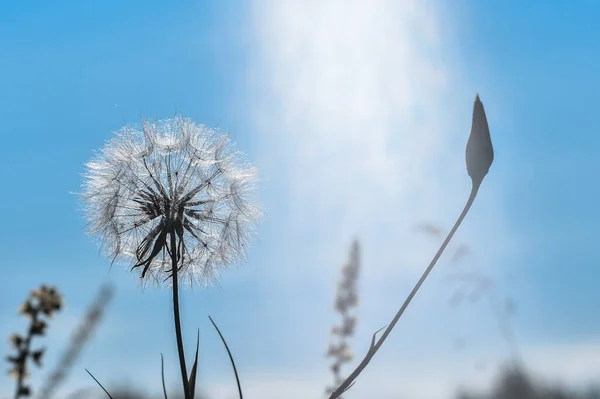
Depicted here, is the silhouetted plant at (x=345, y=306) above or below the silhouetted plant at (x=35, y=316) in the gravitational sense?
above

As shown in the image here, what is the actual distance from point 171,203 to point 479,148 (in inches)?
84.5

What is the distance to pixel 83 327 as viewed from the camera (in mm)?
2205

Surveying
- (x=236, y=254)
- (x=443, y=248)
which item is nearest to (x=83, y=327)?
(x=443, y=248)

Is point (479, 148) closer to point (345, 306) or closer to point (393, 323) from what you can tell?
point (393, 323)

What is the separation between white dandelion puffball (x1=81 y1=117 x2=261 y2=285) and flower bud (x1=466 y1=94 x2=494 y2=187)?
1817mm

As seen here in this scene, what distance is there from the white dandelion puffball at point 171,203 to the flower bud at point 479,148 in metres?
1.82

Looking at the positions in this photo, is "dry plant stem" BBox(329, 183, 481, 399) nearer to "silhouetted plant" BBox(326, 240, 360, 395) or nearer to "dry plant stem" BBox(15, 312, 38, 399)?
"dry plant stem" BBox(15, 312, 38, 399)

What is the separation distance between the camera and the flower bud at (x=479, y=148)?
7.41 feet

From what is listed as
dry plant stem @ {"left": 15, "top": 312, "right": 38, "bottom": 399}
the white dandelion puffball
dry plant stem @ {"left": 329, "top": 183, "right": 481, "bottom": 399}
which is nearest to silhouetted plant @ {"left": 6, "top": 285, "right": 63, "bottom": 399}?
dry plant stem @ {"left": 15, "top": 312, "right": 38, "bottom": 399}

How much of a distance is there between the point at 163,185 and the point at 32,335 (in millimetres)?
2870

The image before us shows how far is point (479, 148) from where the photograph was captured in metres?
2.30

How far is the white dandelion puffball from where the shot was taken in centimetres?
395

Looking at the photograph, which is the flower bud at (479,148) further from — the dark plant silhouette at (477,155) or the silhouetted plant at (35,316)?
the silhouetted plant at (35,316)

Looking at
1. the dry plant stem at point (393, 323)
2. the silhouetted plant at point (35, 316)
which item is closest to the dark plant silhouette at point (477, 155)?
the dry plant stem at point (393, 323)
